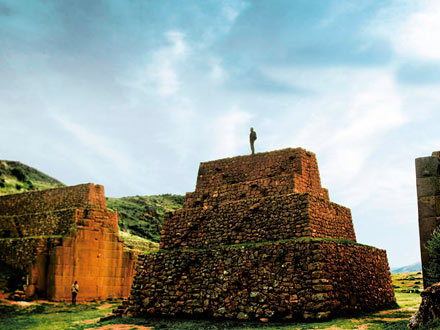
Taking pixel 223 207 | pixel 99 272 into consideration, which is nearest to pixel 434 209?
pixel 223 207

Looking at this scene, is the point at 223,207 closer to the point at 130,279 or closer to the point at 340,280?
the point at 340,280

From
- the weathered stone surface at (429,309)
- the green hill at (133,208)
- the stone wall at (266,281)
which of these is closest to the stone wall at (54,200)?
the green hill at (133,208)

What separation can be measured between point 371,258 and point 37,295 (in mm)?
17439

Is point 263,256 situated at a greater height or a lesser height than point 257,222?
lesser

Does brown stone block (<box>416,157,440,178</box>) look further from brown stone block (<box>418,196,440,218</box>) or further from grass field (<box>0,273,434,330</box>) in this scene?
grass field (<box>0,273,434,330</box>)

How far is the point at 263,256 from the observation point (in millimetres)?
15836

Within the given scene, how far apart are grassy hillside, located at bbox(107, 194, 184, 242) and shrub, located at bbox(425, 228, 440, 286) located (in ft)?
102

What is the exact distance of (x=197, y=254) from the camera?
17859 millimetres

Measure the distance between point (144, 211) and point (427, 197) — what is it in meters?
41.0

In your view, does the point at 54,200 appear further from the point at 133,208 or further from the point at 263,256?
the point at 133,208

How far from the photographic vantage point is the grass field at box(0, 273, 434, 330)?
1287 centimetres

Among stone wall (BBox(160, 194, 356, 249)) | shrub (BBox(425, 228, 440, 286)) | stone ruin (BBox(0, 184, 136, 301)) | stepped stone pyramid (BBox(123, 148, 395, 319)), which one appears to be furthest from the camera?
stone ruin (BBox(0, 184, 136, 301))

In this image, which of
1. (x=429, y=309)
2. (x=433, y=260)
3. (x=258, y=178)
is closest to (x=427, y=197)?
(x=433, y=260)

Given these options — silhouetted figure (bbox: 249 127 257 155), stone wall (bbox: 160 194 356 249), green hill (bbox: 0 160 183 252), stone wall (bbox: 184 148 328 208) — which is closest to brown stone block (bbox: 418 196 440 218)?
stone wall (bbox: 160 194 356 249)
